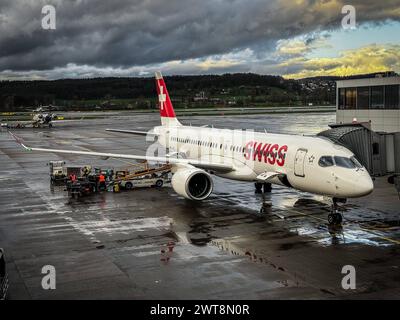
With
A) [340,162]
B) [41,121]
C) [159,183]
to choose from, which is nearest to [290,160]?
[340,162]

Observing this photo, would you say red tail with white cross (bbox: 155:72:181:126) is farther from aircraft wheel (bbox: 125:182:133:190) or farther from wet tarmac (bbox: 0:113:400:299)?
wet tarmac (bbox: 0:113:400:299)

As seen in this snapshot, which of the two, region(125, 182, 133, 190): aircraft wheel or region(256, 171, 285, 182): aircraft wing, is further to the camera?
region(125, 182, 133, 190): aircraft wheel

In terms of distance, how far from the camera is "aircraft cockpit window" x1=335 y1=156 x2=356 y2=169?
69.2 ft

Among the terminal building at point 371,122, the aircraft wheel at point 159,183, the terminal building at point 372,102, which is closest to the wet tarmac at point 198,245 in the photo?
the aircraft wheel at point 159,183

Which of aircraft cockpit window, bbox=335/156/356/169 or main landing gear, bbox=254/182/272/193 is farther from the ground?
aircraft cockpit window, bbox=335/156/356/169

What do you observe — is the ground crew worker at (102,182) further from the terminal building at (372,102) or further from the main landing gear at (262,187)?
the terminal building at (372,102)

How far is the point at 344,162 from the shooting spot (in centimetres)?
2128

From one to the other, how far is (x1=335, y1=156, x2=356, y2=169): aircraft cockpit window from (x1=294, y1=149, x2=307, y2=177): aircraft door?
1707 mm

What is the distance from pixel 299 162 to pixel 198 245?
22.6 feet

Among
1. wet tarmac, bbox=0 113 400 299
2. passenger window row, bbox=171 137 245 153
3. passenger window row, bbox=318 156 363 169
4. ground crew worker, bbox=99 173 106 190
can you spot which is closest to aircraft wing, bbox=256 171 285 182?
wet tarmac, bbox=0 113 400 299

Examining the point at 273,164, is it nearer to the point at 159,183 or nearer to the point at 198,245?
the point at 198,245

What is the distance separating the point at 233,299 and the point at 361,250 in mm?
6803
